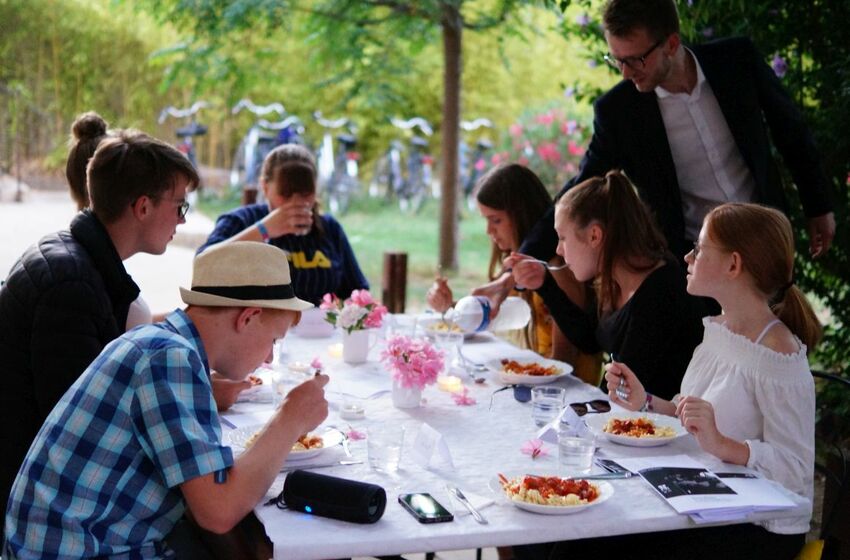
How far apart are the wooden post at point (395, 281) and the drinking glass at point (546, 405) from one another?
9.11 feet

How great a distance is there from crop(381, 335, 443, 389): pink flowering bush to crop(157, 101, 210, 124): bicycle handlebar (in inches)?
424

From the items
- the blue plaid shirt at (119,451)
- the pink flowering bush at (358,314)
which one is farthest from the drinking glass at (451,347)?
the blue plaid shirt at (119,451)

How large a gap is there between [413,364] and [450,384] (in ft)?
0.93

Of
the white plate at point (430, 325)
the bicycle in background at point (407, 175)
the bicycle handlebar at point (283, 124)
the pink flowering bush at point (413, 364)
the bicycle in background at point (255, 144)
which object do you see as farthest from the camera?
the bicycle in background at point (407, 175)

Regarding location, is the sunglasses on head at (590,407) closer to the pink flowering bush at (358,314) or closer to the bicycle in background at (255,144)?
the pink flowering bush at (358,314)

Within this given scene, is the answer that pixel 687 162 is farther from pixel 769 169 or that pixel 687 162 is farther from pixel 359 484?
pixel 359 484

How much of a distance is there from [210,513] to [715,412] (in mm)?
1222

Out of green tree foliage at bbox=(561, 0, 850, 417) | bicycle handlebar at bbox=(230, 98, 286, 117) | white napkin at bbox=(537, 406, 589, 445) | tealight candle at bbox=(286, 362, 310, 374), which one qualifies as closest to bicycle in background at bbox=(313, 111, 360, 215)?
bicycle handlebar at bbox=(230, 98, 286, 117)

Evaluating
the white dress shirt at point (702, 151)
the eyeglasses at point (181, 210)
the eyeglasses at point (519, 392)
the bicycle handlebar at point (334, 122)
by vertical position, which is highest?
the bicycle handlebar at point (334, 122)

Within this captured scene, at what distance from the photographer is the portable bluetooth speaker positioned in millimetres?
1771

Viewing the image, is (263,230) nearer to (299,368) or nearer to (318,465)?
(299,368)

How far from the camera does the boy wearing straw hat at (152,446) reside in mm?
1664

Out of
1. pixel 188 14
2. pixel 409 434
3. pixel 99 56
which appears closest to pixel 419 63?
pixel 99 56

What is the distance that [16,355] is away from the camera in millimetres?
2223
